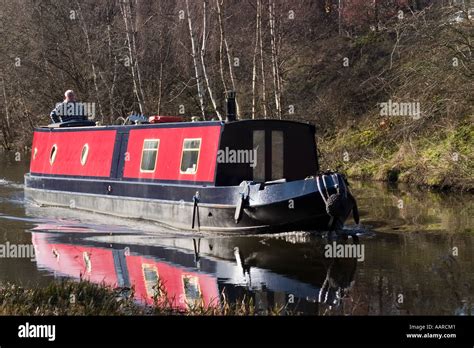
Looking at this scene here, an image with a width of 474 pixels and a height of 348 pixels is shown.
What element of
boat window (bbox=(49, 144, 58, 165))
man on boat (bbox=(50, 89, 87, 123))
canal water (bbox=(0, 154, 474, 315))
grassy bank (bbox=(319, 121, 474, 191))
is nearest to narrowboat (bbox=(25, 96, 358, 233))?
canal water (bbox=(0, 154, 474, 315))

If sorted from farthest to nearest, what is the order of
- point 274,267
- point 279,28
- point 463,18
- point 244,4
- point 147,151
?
point 244,4, point 279,28, point 463,18, point 147,151, point 274,267

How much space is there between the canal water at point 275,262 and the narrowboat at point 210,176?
335 millimetres

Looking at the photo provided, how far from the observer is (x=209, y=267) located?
11461 mm

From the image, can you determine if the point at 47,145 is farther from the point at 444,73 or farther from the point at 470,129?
the point at 470,129

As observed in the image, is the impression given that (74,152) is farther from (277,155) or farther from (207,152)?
(277,155)

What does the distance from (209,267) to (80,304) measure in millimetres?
4083

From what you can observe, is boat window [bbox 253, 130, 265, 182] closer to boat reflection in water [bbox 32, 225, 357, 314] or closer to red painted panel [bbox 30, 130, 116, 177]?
boat reflection in water [bbox 32, 225, 357, 314]

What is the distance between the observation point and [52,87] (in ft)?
104

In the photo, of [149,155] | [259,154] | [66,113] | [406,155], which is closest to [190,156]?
[259,154]

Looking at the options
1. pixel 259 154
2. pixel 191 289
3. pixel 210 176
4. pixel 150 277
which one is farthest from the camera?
pixel 259 154

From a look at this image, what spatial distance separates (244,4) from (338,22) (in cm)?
485

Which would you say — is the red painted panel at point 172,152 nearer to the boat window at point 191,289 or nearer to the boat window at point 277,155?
the boat window at point 277,155

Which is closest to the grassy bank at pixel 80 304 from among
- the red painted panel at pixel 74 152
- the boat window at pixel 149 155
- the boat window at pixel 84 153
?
the boat window at pixel 149 155
